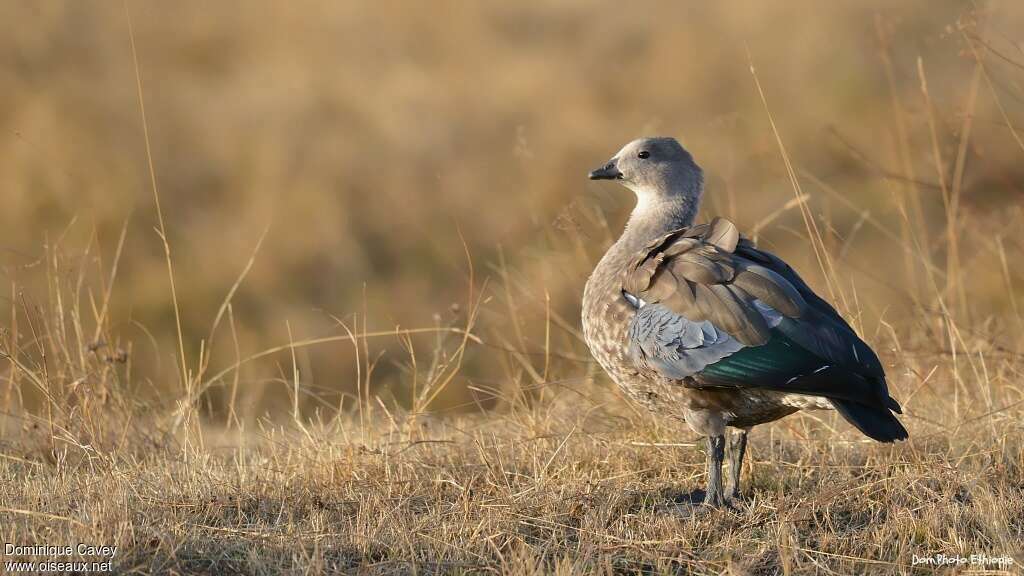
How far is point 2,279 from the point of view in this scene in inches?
345

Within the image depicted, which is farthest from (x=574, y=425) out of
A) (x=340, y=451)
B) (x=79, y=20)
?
(x=79, y=20)

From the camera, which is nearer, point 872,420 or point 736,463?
point 872,420

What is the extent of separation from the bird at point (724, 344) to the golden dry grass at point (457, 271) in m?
0.32

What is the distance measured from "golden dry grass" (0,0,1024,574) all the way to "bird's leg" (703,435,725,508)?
15 centimetres

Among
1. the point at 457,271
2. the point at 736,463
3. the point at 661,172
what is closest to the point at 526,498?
the point at 736,463

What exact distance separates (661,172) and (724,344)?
1.28m

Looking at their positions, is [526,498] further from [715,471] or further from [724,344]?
[724,344]

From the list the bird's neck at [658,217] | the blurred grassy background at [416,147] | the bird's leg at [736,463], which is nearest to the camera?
the bird's leg at [736,463]

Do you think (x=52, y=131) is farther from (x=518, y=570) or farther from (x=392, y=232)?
(x=518, y=570)

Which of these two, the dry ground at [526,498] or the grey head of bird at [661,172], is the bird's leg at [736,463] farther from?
the grey head of bird at [661,172]

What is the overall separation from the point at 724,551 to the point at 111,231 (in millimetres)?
7391

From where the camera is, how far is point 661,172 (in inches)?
194

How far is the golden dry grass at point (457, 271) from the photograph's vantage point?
3824mm

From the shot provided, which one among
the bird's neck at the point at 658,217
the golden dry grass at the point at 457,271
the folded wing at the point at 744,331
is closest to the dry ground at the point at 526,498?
the golden dry grass at the point at 457,271
